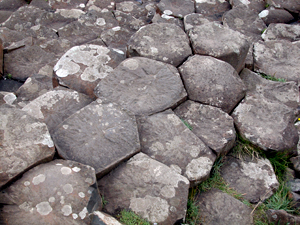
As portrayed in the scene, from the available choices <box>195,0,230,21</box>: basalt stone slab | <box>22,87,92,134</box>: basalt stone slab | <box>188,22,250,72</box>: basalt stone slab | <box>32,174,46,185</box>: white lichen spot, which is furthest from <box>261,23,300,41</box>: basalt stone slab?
<box>32,174,46,185</box>: white lichen spot

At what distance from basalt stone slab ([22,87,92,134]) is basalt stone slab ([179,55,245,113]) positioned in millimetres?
938

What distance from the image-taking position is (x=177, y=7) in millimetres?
4090

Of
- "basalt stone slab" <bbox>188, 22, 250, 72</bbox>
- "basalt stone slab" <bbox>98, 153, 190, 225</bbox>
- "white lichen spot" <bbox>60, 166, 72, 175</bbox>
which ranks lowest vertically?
"basalt stone slab" <bbox>98, 153, 190, 225</bbox>

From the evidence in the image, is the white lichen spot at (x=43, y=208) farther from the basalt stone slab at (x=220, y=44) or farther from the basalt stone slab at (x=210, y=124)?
the basalt stone slab at (x=220, y=44)

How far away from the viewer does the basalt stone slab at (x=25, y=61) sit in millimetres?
3281

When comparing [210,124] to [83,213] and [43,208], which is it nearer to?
[83,213]

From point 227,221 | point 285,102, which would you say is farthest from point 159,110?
point 285,102

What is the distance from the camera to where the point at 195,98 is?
100 inches

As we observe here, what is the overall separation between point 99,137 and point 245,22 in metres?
2.91

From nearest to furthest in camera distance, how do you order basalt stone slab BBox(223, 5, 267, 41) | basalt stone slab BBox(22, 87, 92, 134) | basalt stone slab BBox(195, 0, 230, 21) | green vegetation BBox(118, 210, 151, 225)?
green vegetation BBox(118, 210, 151, 225), basalt stone slab BBox(22, 87, 92, 134), basalt stone slab BBox(223, 5, 267, 41), basalt stone slab BBox(195, 0, 230, 21)

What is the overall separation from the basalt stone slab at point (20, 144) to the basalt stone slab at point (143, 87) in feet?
2.13

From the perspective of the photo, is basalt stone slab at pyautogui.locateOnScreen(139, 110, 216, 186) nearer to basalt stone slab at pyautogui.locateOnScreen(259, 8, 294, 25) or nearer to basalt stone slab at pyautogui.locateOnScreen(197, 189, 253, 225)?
basalt stone slab at pyautogui.locateOnScreen(197, 189, 253, 225)

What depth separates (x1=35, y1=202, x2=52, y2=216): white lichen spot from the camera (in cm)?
157

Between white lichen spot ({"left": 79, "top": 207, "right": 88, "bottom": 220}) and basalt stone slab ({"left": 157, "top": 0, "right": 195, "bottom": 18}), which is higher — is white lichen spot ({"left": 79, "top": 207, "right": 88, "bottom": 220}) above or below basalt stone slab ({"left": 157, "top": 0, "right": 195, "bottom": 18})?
below
